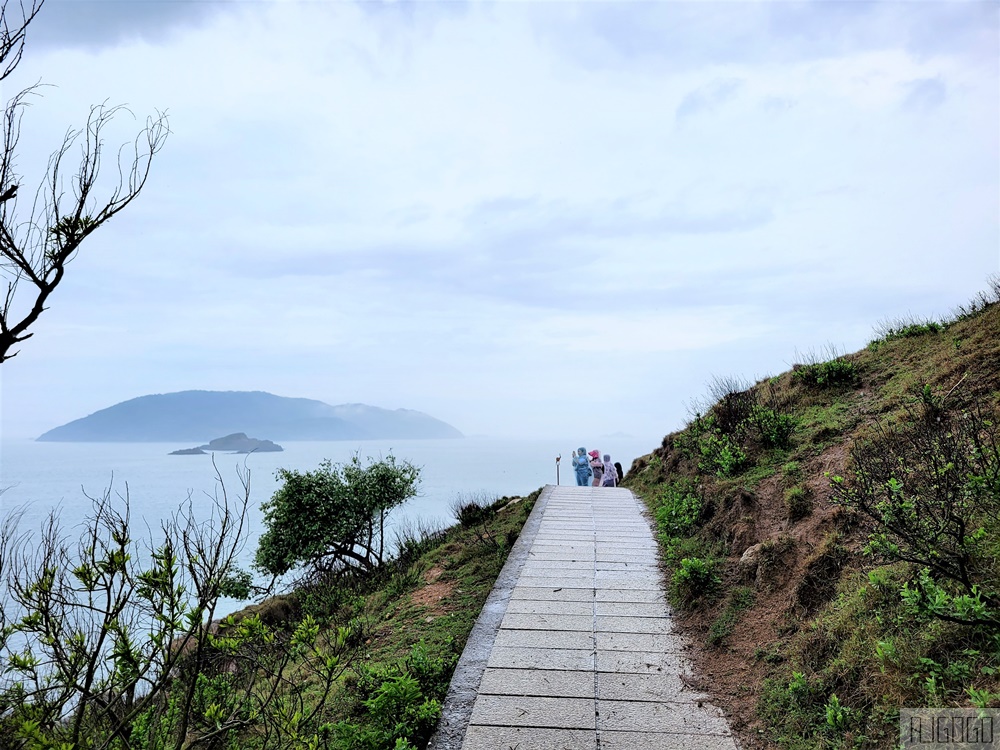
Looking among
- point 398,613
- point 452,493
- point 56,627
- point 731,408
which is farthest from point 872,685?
point 452,493

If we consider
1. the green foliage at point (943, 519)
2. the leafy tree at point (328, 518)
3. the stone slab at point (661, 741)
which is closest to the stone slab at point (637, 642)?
the stone slab at point (661, 741)

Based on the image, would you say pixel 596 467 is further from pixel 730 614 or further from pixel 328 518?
pixel 730 614

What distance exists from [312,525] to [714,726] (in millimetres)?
12756

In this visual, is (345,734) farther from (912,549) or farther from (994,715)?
(912,549)

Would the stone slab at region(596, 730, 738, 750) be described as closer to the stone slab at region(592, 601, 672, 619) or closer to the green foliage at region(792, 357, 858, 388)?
the stone slab at region(592, 601, 672, 619)

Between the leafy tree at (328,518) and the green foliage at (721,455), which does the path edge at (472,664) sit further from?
the leafy tree at (328,518)

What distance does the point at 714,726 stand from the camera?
3.76 meters

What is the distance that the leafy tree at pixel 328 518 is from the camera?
14914mm

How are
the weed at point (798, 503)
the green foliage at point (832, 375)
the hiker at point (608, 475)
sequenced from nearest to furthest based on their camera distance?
the weed at point (798, 503)
the green foliage at point (832, 375)
the hiker at point (608, 475)

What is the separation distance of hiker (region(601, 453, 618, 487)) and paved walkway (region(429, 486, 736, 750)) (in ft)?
27.5

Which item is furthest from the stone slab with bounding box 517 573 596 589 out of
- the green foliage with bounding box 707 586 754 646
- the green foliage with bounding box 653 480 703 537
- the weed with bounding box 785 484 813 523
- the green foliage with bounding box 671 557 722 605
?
the weed with bounding box 785 484 813 523

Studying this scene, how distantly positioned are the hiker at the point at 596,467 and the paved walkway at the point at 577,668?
8.67 m

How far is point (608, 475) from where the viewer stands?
52.1 feet

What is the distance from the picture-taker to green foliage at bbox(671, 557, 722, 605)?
5.62 metres
